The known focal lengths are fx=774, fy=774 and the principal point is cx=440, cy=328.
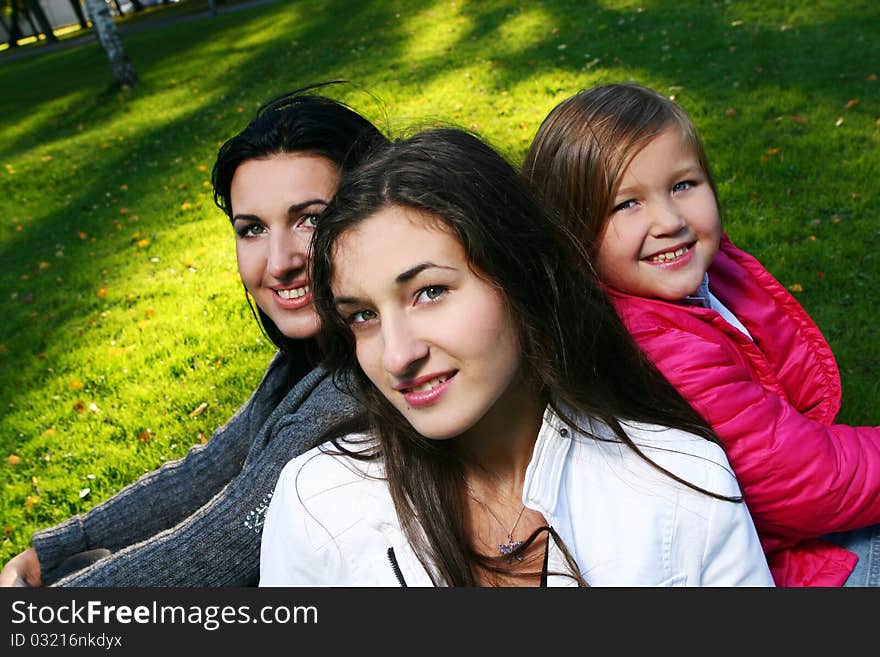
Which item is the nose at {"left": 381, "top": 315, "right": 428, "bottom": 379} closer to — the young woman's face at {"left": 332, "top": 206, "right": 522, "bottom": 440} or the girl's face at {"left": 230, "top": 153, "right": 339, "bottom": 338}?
the young woman's face at {"left": 332, "top": 206, "right": 522, "bottom": 440}

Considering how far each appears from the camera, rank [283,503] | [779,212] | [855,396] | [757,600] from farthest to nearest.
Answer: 1. [779,212]
2. [855,396]
3. [283,503]
4. [757,600]

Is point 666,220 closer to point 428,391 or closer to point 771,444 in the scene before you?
point 771,444

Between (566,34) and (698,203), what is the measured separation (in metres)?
8.35

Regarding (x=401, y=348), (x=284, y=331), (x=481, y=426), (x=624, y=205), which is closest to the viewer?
(x=401, y=348)

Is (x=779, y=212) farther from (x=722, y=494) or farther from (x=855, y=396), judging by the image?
(x=722, y=494)

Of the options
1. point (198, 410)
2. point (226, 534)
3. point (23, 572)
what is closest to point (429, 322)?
point (226, 534)

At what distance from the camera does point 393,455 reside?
1.76 metres

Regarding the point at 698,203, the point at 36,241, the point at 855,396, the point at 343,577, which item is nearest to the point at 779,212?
the point at 855,396

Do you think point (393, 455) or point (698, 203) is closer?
point (393, 455)

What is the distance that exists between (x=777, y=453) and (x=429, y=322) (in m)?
0.95

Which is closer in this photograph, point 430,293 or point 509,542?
point 430,293

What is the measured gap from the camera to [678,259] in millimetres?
2195

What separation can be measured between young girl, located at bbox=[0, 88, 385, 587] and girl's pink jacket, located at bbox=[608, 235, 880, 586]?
85 centimetres

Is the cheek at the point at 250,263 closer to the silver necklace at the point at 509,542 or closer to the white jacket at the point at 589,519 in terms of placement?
the white jacket at the point at 589,519
